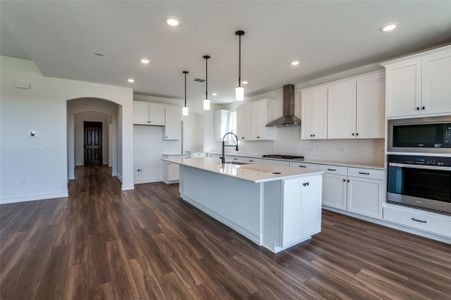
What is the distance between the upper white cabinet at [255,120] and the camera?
5.56 meters

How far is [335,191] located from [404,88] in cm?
186

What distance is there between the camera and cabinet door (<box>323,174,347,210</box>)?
3.71 metres

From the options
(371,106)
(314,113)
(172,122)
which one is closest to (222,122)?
(172,122)

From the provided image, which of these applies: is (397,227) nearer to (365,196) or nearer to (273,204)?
(365,196)

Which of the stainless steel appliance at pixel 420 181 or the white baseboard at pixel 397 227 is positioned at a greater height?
the stainless steel appliance at pixel 420 181

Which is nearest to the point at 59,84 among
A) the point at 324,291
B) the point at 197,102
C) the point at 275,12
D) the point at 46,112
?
the point at 46,112

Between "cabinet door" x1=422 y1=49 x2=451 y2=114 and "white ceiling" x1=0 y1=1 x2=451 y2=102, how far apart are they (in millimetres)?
346

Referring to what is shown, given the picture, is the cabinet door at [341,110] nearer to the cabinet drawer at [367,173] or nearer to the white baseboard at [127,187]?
the cabinet drawer at [367,173]

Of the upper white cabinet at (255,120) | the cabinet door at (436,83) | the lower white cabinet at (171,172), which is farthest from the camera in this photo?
the lower white cabinet at (171,172)

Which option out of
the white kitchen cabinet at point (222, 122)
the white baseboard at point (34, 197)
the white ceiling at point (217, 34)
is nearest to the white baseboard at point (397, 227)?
the white ceiling at point (217, 34)

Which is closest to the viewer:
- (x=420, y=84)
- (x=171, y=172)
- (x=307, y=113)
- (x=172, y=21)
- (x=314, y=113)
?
(x=172, y=21)

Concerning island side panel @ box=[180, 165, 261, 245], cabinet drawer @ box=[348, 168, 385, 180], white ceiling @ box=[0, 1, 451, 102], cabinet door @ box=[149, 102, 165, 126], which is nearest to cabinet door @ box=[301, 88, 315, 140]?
white ceiling @ box=[0, 1, 451, 102]

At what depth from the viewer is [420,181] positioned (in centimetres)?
292

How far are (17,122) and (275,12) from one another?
5.32 metres
